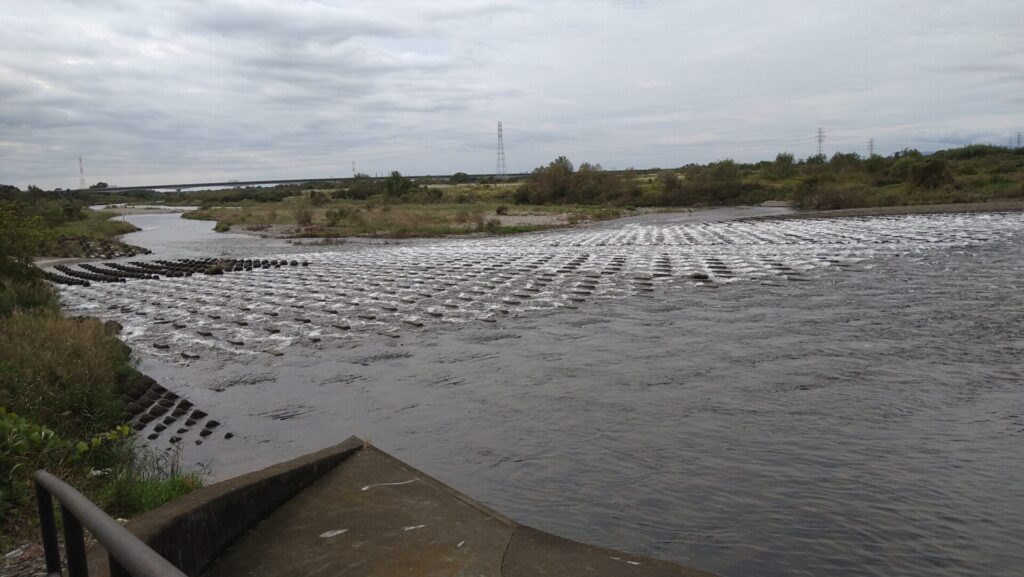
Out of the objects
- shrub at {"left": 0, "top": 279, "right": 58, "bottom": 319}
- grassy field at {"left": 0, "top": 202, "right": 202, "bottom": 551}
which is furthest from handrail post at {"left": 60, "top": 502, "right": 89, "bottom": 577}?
shrub at {"left": 0, "top": 279, "right": 58, "bottom": 319}

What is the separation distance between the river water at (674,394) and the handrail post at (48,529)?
4.40 m

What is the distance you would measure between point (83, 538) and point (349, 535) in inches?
112

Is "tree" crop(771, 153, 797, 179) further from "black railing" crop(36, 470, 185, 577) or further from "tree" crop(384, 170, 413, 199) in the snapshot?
"black railing" crop(36, 470, 185, 577)

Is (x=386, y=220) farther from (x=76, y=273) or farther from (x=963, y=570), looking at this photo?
(x=963, y=570)

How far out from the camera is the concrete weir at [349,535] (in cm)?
489

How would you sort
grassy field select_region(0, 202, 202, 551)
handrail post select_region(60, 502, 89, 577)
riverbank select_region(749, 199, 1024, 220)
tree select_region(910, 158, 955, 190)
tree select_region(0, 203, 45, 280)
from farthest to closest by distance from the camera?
1. tree select_region(910, 158, 955, 190)
2. riverbank select_region(749, 199, 1024, 220)
3. tree select_region(0, 203, 45, 280)
4. grassy field select_region(0, 202, 202, 551)
5. handrail post select_region(60, 502, 89, 577)

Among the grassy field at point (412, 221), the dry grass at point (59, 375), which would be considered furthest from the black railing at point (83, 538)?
the grassy field at point (412, 221)

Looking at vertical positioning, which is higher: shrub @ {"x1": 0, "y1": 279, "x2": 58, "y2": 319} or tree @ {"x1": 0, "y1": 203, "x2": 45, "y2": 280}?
tree @ {"x1": 0, "y1": 203, "x2": 45, "y2": 280}

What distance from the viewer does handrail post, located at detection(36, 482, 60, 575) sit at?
310 cm

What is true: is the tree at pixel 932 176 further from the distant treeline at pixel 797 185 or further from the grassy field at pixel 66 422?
the grassy field at pixel 66 422

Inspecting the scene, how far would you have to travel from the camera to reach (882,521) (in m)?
6.59

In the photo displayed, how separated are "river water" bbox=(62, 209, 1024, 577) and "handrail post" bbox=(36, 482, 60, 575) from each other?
173 inches

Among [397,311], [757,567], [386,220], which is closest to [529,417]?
[757,567]

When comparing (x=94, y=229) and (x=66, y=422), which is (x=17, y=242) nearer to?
(x=66, y=422)
